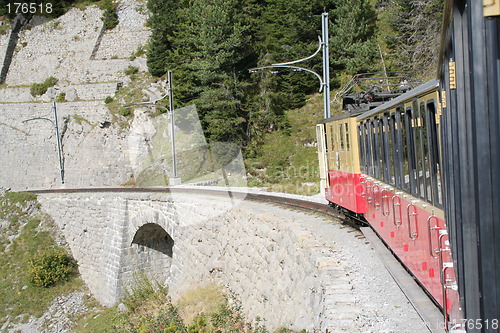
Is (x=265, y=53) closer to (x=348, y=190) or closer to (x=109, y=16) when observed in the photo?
(x=109, y=16)

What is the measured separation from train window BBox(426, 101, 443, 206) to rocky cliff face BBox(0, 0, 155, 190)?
112 ft

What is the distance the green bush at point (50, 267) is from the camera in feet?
71.0

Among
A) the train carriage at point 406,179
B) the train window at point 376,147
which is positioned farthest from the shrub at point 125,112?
the train window at point 376,147

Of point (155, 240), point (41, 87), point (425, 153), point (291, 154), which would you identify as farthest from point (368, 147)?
point (41, 87)

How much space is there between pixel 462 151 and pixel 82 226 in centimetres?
2391

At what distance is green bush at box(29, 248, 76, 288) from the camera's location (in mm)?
21641

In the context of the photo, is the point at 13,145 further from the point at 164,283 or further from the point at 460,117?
the point at 460,117

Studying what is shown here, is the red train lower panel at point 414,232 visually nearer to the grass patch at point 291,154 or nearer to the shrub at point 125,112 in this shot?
the grass patch at point 291,154

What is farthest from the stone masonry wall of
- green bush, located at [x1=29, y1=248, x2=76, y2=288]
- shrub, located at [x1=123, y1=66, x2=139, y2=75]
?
shrub, located at [x1=123, y1=66, x2=139, y2=75]

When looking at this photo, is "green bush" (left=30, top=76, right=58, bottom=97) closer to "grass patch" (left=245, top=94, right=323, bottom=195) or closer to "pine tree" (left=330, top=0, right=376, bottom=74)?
"grass patch" (left=245, top=94, right=323, bottom=195)

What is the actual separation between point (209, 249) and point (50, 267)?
37.5 ft

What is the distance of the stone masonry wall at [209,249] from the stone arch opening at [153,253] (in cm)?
6

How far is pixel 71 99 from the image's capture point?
46.9 meters

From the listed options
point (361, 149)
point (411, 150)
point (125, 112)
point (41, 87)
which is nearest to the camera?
point (411, 150)
